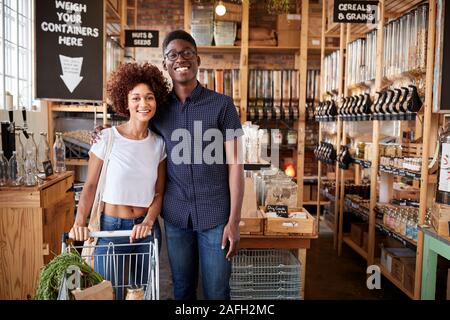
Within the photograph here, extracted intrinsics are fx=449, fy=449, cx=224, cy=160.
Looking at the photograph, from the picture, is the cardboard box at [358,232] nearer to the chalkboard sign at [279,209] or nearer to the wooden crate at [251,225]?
the chalkboard sign at [279,209]

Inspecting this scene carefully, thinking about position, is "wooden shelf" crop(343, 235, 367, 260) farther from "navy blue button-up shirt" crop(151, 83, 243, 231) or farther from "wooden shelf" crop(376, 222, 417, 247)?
"navy blue button-up shirt" crop(151, 83, 243, 231)

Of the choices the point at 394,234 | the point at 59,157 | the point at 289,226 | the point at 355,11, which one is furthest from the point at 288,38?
the point at 289,226

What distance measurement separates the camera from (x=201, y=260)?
2283mm

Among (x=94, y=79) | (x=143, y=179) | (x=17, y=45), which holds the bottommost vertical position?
(x=143, y=179)

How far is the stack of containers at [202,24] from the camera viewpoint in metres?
5.65

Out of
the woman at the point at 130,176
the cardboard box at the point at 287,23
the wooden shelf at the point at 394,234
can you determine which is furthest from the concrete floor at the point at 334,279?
the cardboard box at the point at 287,23

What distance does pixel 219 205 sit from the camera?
2221 millimetres

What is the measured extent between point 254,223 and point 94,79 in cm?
158

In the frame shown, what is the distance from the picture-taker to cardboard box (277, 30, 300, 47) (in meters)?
6.40

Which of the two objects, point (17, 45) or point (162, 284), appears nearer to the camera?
point (162, 284)
